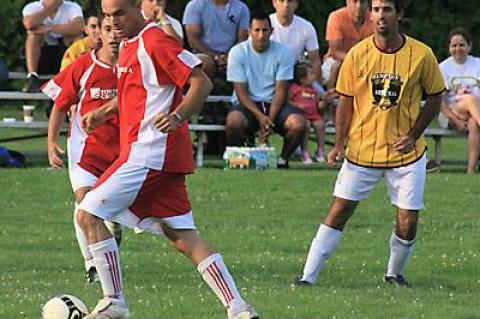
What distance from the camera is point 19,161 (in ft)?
56.6

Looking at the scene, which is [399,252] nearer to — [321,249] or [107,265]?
[321,249]

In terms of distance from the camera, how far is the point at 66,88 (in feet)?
32.9

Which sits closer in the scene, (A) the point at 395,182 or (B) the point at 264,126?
(A) the point at 395,182

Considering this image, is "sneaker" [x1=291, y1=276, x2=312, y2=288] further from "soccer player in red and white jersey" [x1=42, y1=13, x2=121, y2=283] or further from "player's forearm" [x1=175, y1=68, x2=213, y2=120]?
"player's forearm" [x1=175, y1=68, x2=213, y2=120]

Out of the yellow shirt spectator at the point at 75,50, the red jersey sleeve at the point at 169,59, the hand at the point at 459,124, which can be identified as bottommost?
the hand at the point at 459,124

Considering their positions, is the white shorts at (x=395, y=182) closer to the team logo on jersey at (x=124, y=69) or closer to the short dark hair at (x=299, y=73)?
the team logo on jersey at (x=124, y=69)

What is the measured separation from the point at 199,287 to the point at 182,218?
1.86 metres

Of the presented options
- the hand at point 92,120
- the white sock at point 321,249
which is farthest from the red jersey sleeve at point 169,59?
the white sock at point 321,249

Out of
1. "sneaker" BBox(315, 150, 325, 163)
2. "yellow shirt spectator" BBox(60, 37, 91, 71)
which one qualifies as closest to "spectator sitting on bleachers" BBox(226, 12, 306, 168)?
"sneaker" BBox(315, 150, 325, 163)

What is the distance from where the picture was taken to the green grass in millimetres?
8984

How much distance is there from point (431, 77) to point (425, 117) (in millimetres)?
272

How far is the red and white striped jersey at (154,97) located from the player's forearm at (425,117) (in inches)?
82.7

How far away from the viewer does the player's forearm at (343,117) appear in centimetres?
982

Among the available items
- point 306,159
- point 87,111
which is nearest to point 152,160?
point 87,111
